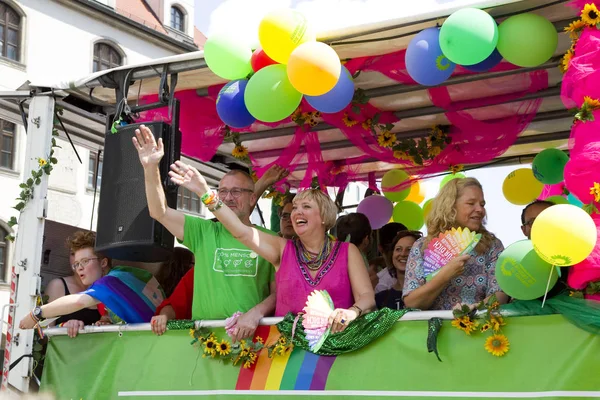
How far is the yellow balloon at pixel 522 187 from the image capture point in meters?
7.96

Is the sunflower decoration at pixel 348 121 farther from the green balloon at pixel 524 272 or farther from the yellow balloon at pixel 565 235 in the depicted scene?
the yellow balloon at pixel 565 235

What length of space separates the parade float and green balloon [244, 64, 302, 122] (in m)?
0.01

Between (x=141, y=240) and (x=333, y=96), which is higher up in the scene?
(x=333, y=96)

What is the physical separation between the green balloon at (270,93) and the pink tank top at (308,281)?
88 cm

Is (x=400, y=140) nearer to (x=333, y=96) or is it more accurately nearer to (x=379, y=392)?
(x=333, y=96)

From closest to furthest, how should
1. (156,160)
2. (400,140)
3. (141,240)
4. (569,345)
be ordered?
(569,345) → (156,160) → (141,240) → (400,140)

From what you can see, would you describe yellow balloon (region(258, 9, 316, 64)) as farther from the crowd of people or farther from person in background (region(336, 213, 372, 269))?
person in background (region(336, 213, 372, 269))

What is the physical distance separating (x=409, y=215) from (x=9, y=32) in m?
20.9

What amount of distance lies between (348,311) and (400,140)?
9.68 ft

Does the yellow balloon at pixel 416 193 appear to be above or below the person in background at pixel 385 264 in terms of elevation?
above

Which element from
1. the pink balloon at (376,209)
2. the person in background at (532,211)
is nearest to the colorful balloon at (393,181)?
the pink balloon at (376,209)

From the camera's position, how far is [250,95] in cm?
512

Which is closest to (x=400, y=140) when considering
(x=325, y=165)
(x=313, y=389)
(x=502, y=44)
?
(x=325, y=165)

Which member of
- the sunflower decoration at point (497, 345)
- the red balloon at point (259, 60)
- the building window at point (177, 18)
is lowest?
the sunflower decoration at point (497, 345)
